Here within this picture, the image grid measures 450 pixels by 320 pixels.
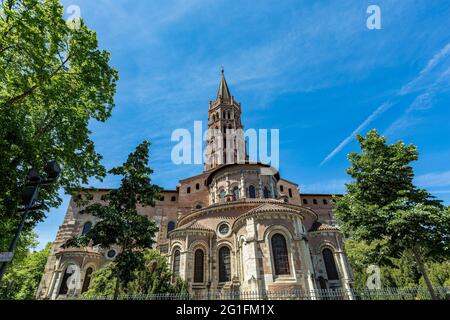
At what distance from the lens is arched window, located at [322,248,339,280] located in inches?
818

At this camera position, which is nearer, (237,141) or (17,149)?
(17,149)

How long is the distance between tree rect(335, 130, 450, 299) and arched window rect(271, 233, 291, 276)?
4.94 m

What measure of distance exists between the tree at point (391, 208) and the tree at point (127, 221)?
12.8 m

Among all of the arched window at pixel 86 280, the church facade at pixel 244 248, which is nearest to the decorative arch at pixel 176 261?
the church facade at pixel 244 248

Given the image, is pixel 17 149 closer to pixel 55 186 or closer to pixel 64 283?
pixel 55 186

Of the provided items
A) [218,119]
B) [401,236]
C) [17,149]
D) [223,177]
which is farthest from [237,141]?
[17,149]

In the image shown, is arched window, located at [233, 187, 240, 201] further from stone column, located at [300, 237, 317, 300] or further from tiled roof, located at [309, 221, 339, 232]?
stone column, located at [300, 237, 317, 300]

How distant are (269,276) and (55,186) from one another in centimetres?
1528

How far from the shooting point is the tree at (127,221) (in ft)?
41.1

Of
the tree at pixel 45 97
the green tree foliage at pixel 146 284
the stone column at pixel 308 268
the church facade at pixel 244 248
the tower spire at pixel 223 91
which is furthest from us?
the tower spire at pixel 223 91

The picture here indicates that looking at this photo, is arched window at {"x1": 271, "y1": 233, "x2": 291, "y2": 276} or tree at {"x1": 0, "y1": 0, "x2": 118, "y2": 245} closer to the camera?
tree at {"x1": 0, "y1": 0, "x2": 118, "y2": 245}

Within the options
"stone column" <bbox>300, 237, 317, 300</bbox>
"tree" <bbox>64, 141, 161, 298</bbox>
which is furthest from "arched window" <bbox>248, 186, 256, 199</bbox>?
"tree" <bbox>64, 141, 161, 298</bbox>

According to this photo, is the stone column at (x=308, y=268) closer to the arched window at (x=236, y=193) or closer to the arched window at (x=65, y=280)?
the arched window at (x=236, y=193)
